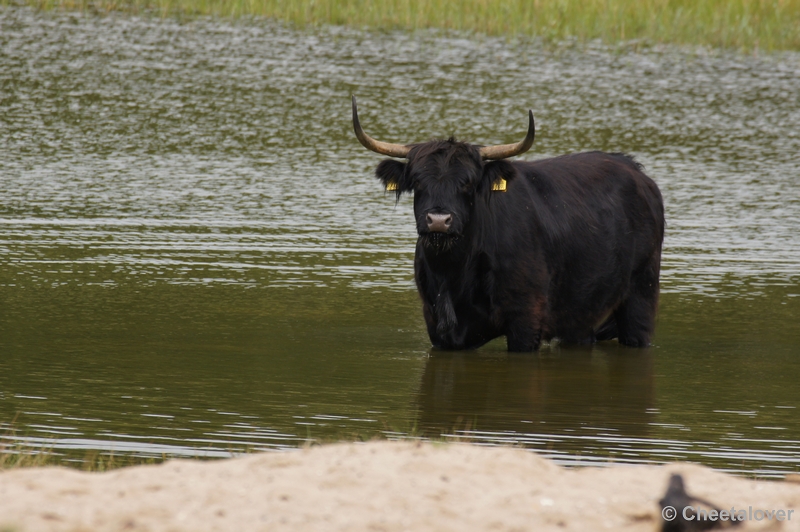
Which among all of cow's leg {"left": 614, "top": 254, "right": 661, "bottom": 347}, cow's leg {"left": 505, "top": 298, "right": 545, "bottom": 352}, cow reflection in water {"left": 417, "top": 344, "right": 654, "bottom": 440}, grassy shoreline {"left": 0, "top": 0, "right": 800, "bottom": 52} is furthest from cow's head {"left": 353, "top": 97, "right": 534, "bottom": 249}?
grassy shoreline {"left": 0, "top": 0, "right": 800, "bottom": 52}

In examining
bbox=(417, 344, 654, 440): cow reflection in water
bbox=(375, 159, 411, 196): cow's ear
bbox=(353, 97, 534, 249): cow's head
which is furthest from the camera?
bbox=(375, 159, 411, 196): cow's ear

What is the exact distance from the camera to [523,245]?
8.90 m

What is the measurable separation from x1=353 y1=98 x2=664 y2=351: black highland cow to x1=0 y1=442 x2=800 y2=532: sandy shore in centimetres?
354

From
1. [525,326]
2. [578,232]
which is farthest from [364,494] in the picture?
[578,232]

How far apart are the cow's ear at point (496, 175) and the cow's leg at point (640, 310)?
1716 mm

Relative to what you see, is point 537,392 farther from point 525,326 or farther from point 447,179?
point 447,179

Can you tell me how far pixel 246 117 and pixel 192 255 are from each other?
8.35 meters

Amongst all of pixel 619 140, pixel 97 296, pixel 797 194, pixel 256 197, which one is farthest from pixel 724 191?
pixel 97 296

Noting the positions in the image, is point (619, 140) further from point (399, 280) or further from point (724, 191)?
point (399, 280)

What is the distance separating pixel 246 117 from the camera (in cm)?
1998

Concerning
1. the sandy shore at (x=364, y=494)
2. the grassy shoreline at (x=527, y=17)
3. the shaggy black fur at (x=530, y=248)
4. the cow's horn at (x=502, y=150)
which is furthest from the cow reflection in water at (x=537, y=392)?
the grassy shoreline at (x=527, y=17)

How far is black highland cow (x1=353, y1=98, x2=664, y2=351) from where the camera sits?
28.1 ft

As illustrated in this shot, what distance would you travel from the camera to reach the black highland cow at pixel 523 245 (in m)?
8.57

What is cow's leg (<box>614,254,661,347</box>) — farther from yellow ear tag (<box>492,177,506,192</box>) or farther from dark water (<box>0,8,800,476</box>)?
yellow ear tag (<box>492,177,506,192</box>)
